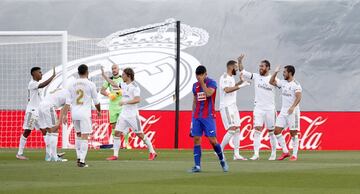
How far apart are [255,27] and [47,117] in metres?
24.9

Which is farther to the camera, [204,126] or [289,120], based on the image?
[289,120]

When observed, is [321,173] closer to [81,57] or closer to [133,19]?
[81,57]

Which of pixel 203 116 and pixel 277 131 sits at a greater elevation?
pixel 203 116

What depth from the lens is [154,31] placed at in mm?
50469

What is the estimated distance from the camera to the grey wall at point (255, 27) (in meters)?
47.5

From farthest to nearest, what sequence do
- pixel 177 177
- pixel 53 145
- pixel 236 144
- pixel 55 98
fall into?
pixel 236 144 < pixel 55 98 < pixel 53 145 < pixel 177 177

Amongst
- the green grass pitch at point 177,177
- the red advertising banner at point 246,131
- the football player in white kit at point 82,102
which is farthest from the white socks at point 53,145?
the red advertising banner at point 246,131

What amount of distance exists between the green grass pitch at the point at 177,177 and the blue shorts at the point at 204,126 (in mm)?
774

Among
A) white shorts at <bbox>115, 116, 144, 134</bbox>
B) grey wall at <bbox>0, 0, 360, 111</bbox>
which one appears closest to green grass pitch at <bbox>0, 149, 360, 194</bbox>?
white shorts at <bbox>115, 116, 144, 134</bbox>

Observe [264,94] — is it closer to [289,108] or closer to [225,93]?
[289,108]

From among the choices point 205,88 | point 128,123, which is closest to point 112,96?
point 128,123

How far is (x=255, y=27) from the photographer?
166ft

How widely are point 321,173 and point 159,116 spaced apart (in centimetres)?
1761

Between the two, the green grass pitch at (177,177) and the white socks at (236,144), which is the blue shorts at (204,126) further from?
the white socks at (236,144)
